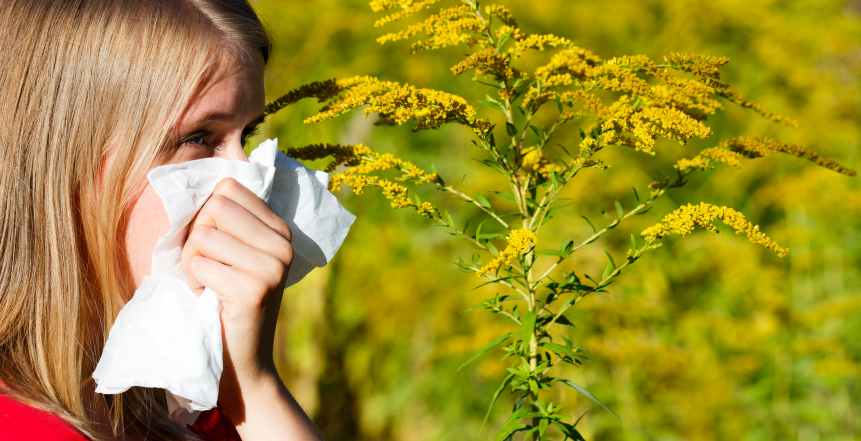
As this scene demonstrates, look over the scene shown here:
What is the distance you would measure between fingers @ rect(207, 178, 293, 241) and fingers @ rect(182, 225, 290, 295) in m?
0.06

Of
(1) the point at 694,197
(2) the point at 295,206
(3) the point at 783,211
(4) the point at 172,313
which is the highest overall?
(3) the point at 783,211

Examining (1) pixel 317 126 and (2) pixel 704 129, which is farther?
(1) pixel 317 126

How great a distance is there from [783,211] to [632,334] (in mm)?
1597

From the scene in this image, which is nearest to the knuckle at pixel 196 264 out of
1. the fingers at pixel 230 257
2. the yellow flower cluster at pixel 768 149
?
the fingers at pixel 230 257

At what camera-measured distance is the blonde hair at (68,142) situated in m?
0.87

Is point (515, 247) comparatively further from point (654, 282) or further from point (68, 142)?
point (654, 282)

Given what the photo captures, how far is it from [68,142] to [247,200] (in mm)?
286

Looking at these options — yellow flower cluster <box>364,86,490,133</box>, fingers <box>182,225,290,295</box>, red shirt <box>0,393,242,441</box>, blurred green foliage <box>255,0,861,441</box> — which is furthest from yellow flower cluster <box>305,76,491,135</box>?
blurred green foliage <box>255,0,861,441</box>

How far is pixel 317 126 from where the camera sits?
3.38 metres

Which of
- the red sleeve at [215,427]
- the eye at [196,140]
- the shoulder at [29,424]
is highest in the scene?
the eye at [196,140]

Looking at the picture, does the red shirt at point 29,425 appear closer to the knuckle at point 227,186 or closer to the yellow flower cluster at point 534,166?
the knuckle at point 227,186

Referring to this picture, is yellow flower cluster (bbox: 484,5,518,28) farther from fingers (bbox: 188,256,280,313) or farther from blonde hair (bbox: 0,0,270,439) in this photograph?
fingers (bbox: 188,256,280,313)

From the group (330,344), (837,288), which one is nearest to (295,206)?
(330,344)

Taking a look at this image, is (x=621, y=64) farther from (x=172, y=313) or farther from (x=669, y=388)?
(x=669, y=388)
